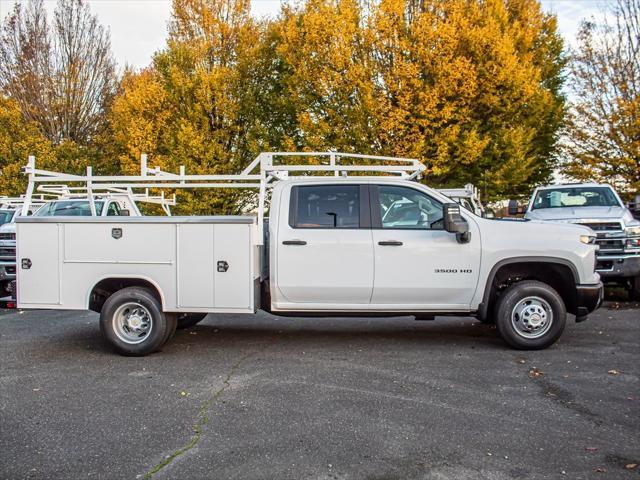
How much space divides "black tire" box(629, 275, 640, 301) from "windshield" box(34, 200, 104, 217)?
10.6m

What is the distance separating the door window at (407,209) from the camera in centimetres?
720

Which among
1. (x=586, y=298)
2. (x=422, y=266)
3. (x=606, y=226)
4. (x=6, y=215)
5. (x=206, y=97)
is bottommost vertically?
(x=586, y=298)

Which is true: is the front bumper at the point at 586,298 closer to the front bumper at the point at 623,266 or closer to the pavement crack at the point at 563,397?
the pavement crack at the point at 563,397

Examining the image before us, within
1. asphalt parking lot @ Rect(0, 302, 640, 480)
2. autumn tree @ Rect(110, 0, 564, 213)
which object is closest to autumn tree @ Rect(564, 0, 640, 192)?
autumn tree @ Rect(110, 0, 564, 213)

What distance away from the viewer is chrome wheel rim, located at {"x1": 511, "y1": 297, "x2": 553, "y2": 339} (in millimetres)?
7160

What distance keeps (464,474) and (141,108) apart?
22.1m

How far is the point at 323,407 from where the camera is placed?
5.14 meters

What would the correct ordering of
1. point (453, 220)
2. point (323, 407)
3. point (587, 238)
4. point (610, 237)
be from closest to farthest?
1. point (323, 407)
2. point (453, 220)
3. point (587, 238)
4. point (610, 237)

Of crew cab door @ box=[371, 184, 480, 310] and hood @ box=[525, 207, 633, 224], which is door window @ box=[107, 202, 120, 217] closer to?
crew cab door @ box=[371, 184, 480, 310]

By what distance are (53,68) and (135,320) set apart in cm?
2430

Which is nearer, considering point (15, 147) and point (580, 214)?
point (580, 214)

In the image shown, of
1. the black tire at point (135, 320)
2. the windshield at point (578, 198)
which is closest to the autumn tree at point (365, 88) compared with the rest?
the windshield at point (578, 198)

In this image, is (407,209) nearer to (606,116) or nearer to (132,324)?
(132,324)

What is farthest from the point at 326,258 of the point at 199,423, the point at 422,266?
the point at 199,423
